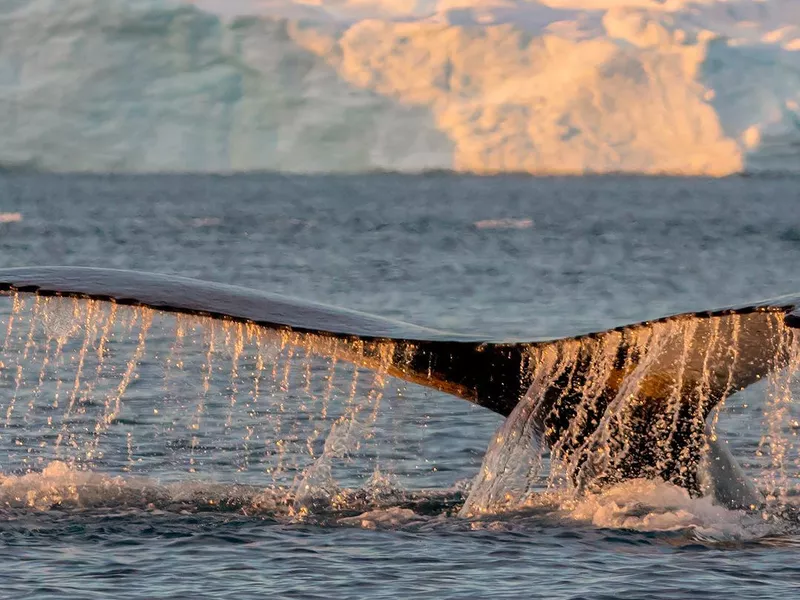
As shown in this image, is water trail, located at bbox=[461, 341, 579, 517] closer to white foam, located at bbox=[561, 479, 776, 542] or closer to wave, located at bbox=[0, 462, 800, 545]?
wave, located at bbox=[0, 462, 800, 545]

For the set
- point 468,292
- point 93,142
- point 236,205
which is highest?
point 93,142

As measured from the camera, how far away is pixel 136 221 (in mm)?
68562

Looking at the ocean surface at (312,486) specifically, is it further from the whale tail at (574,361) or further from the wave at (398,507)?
the whale tail at (574,361)

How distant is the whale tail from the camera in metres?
6.80

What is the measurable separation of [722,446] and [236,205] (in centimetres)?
8910

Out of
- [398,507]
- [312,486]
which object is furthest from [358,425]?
[398,507]

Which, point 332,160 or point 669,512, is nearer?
point 669,512

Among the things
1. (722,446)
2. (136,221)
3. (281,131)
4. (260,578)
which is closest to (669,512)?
(722,446)

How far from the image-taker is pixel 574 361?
734 cm

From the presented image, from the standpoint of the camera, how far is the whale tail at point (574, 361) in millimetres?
6805

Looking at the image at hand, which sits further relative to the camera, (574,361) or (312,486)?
(312,486)

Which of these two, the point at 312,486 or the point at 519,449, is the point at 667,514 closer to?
the point at 519,449

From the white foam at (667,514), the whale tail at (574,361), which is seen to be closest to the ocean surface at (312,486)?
the white foam at (667,514)

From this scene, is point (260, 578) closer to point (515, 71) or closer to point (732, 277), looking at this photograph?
point (732, 277)
